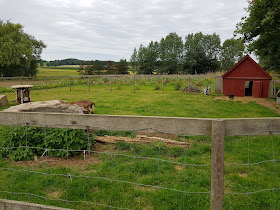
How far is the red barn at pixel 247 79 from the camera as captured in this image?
17109mm

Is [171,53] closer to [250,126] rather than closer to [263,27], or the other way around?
[263,27]

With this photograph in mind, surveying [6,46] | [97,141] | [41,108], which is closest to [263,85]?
[97,141]

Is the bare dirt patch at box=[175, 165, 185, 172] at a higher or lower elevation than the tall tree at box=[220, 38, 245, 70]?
lower

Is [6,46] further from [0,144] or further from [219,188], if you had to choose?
[219,188]

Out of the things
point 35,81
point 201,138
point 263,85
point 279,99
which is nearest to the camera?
point 201,138

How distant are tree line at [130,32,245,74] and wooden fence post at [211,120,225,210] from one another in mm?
65732

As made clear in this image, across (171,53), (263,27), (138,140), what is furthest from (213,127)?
(171,53)

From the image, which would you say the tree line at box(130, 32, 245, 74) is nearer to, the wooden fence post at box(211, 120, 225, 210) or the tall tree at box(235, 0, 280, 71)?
the tall tree at box(235, 0, 280, 71)

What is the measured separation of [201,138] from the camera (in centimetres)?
655

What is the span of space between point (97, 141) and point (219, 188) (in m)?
4.35

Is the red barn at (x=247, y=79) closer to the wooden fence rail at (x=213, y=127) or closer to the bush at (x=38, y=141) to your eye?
the bush at (x=38, y=141)

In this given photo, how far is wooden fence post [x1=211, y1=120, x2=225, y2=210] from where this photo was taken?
216cm

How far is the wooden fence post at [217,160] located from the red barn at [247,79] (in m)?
17.2

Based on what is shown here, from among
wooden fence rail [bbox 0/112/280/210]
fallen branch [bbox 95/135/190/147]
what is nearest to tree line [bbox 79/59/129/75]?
fallen branch [bbox 95/135/190/147]
